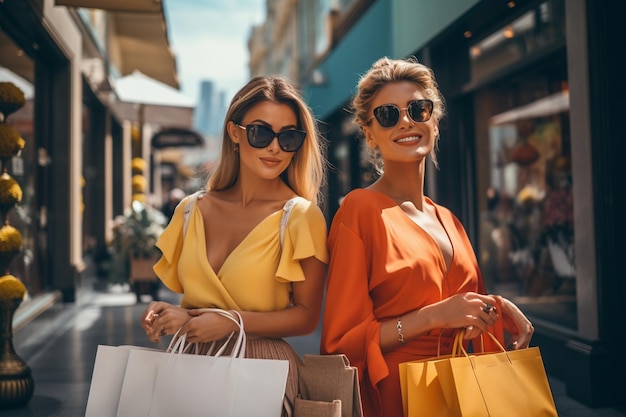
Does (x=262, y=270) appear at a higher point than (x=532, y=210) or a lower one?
lower

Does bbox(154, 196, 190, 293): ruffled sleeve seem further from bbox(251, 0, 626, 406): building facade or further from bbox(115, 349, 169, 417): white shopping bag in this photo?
bbox(251, 0, 626, 406): building facade

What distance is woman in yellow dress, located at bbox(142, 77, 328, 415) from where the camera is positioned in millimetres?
Answer: 2182

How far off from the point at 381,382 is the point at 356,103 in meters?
0.92

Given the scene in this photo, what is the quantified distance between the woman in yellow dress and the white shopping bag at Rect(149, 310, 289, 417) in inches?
6.0

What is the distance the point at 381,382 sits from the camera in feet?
7.20

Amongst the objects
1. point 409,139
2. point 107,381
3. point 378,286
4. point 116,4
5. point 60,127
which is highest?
point 116,4

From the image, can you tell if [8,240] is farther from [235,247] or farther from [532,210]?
[532,210]

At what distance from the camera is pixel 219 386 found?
6.35ft

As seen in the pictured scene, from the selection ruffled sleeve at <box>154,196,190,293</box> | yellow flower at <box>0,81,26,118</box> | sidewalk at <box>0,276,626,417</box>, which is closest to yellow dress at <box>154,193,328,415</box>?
ruffled sleeve at <box>154,196,190,293</box>

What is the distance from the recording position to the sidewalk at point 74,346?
4734 millimetres

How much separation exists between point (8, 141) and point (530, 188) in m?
4.48

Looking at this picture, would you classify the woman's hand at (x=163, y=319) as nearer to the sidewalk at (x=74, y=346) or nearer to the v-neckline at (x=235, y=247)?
the v-neckline at (x=235, y=247)

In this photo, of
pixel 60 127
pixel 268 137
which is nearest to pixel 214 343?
pixel 268 137

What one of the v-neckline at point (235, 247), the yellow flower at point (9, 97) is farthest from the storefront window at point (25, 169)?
the v-neckline at point (235, 247)
